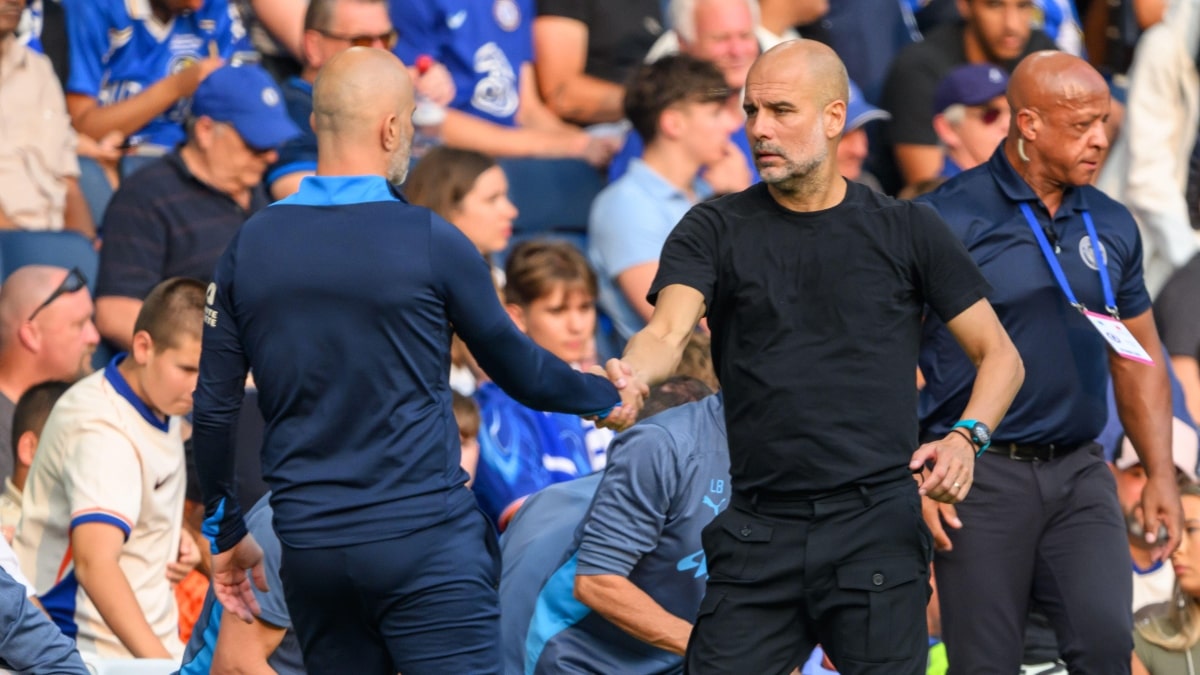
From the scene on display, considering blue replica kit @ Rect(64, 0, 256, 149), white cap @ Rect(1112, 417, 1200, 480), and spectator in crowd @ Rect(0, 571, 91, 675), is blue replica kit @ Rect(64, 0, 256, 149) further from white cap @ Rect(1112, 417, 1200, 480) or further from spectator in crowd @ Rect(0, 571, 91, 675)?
white cap @ Rect(1112, 417, 1200, 480)

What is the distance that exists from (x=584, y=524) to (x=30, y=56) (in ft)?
11.3

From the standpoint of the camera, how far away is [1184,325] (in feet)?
25.4

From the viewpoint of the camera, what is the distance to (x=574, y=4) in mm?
8305

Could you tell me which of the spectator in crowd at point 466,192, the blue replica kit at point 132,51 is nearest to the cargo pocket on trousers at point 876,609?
the spectator in crowd at point 466,192

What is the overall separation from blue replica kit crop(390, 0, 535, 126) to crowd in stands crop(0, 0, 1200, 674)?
1 cm

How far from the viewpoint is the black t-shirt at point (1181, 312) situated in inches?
303

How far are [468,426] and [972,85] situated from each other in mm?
2866

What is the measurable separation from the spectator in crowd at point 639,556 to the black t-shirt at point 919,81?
369cm

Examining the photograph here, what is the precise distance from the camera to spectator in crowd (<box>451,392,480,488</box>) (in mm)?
5777

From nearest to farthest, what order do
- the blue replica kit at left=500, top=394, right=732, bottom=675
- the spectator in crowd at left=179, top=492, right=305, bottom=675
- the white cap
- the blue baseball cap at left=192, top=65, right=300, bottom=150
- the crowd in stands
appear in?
the spectator in crowd at left=179, top=492, right=305, bottom=675
the blue replica kit at left=500, top=394, right=732, bottom=675
the crowd in stands
the white cap
the blue baseball cap at left=192, top=65, right=300, bottom=150

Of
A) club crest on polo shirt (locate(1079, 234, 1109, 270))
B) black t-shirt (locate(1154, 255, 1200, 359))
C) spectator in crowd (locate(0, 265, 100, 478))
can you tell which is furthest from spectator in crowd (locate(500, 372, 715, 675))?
black t-shirt (locate(1154, 255, 1200, 359))

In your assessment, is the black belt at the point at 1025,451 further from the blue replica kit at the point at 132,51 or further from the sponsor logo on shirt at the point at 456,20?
the blue replica kit at the point at 132,51

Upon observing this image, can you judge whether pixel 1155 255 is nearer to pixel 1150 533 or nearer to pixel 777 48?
pixel 1150 533

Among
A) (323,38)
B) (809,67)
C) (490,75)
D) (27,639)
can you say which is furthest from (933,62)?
(27,639)
